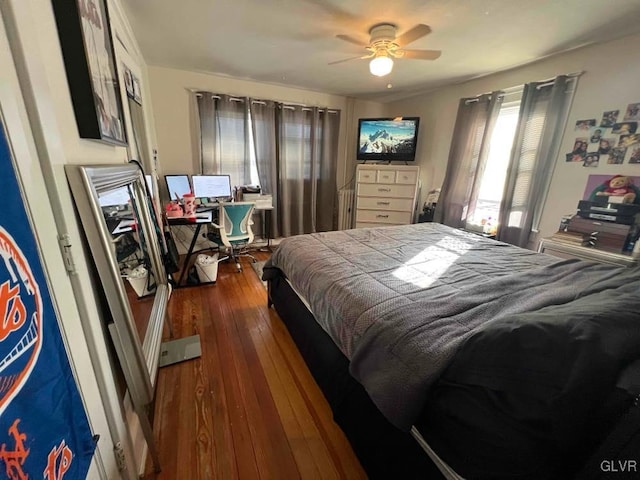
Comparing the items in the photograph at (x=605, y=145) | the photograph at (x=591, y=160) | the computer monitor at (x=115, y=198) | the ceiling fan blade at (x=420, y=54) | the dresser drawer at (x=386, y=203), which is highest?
the ceiling fan blade at (x=420, y=54)

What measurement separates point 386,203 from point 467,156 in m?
1.21

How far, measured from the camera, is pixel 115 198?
123 cm

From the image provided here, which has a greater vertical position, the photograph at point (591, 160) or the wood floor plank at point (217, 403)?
the photograph at point (591, 160)

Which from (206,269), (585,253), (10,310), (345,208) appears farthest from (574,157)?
(206,269)

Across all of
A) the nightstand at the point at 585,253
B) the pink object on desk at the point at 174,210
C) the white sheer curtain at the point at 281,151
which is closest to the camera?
the nightstand at the point at 585,253

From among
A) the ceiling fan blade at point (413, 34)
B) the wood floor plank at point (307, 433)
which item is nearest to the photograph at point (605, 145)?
the ceiling fan blade at point (413, 34)

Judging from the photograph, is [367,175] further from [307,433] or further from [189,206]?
[307,433]

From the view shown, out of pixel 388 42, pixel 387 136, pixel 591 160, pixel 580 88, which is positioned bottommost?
pixel 591 160

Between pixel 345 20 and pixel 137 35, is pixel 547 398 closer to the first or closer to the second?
pixel 345 20

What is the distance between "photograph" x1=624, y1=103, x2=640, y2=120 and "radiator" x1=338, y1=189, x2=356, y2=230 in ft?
9.96

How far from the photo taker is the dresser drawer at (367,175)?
12.9 feet

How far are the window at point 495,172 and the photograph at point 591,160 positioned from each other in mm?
663

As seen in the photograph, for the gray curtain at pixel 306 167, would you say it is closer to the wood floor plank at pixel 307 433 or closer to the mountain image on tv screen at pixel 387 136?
the mountain image on tv screen at pixel 387 136

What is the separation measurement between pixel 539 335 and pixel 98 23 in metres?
2.04
